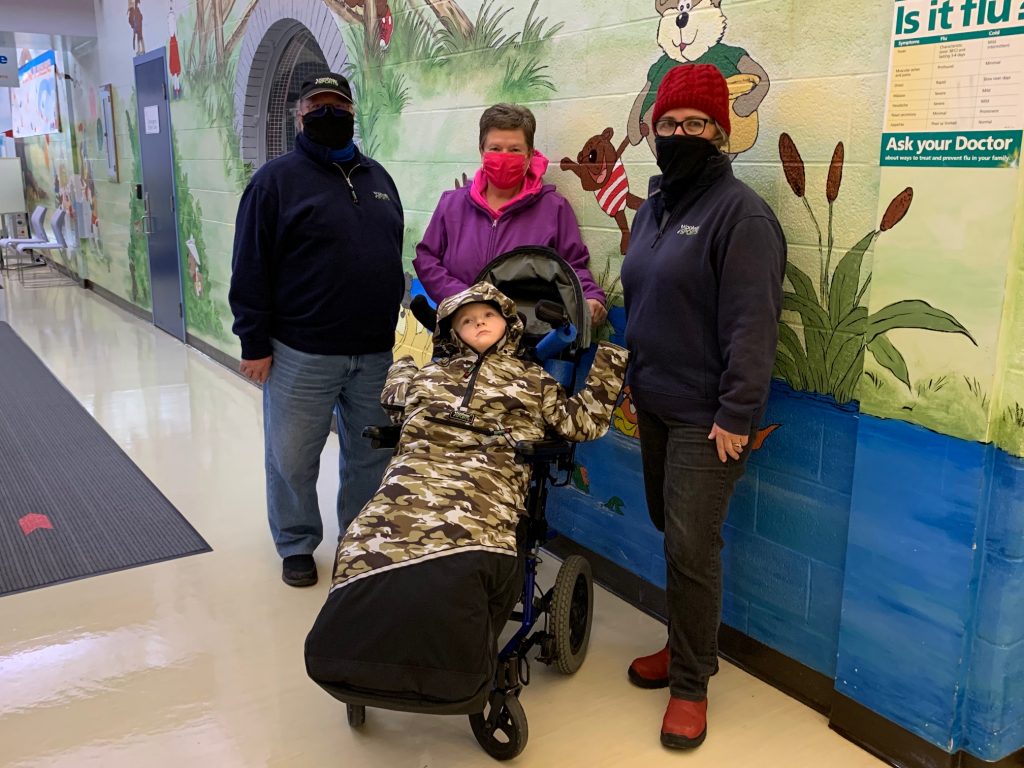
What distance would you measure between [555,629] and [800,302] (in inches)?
43.3

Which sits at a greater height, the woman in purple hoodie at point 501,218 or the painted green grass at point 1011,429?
the woman in purple hoodie at point 501,218

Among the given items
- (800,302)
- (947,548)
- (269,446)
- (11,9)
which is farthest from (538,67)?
(11,9)

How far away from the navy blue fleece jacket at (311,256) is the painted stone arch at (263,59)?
1.85 m

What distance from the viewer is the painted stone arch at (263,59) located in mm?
4762

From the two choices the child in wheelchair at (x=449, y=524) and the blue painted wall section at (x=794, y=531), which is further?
the blue painted wall section at (x=794, y=531)

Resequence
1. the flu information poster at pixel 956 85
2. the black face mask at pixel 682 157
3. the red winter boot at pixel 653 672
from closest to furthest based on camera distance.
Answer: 1. the flu information poster at pixel 956 85
2. the black face mask at pixel 682 157
3. the red winter boot at pixel 653 672

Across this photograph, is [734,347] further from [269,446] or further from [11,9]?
[11,9]

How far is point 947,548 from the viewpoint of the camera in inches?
78.5

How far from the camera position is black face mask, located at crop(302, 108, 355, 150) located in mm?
2877

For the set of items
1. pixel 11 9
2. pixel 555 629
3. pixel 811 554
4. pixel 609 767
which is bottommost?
pixel 609 767

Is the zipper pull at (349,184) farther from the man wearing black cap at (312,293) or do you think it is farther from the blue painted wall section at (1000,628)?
the blue painted wall section at (1000,628)

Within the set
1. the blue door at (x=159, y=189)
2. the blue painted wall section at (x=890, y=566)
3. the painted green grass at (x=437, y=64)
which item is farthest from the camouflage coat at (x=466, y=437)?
the blue door at (x=159, y=189)

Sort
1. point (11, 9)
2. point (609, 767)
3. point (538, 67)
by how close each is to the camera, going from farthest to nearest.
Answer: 1. point (11, 9)
2. point (538, 67)
3. point (609, 767)

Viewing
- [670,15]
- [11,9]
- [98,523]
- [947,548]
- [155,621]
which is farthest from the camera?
[11,9]
